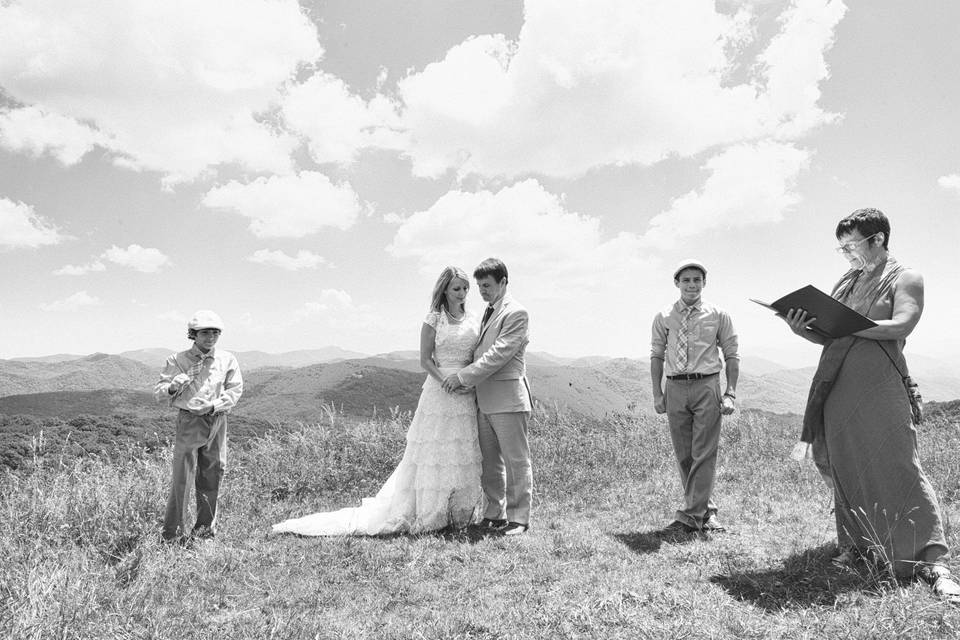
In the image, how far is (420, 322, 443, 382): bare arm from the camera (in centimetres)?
486

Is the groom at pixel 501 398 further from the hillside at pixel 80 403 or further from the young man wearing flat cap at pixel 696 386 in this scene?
the hillside at pixel 80 403

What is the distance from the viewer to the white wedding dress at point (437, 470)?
184 inches

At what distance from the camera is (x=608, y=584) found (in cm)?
340

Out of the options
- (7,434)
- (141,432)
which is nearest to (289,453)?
(141,432)

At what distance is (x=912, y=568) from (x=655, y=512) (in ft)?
7.80

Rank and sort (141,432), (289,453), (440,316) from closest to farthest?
(440,316) → (289,453) → (141,432)

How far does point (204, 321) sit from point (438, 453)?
225cm

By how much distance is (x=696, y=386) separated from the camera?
461cm

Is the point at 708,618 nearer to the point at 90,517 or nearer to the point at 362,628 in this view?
the point at 362,628

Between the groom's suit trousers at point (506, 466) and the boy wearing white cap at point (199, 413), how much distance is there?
2.20 m

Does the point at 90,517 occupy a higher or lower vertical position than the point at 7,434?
higher

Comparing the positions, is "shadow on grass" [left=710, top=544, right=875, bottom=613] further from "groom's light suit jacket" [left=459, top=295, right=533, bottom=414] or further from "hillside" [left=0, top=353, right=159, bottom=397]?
"hillside" [left=0, top=353, right=159, bottom=397]

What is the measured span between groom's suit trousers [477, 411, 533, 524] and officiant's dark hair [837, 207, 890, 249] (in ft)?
9.05

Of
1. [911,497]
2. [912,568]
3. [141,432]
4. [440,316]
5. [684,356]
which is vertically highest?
[440,316]
